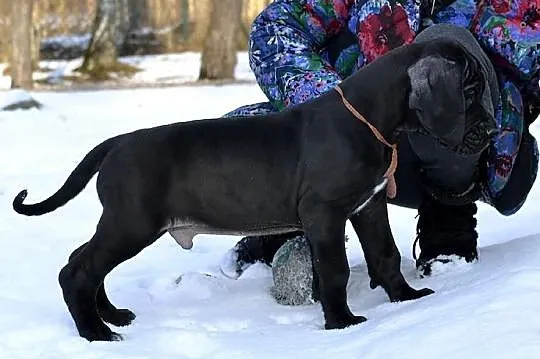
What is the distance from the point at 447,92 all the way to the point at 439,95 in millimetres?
22

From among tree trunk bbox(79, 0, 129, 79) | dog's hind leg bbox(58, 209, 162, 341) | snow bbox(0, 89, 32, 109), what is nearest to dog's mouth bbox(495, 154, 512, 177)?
dog's hind leg bbox(58, 209, 162, 341)

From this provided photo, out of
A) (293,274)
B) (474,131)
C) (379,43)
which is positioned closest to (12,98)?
(379,43)

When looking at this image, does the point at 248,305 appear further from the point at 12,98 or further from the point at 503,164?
the point at 12,98

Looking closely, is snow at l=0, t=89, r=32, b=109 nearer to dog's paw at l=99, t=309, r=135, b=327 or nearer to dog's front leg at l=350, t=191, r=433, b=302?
dog's paw at l=99, t=309, r=135, b=327

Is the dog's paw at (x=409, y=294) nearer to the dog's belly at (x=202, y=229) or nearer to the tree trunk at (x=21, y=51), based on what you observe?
the dog's belly at (x=202, y=229)

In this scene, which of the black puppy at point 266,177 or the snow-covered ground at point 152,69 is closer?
→ the black puppy at point 266,177

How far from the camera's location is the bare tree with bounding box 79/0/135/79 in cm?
1773

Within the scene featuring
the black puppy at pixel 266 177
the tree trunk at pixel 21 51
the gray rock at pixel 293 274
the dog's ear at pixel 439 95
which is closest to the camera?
the dog's ear at pixel 439 95

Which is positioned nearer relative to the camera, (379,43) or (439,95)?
(439,95)

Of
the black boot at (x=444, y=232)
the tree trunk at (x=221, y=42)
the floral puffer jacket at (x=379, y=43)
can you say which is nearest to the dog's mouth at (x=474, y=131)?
the floral puffer jacket at (x=379, y=43)

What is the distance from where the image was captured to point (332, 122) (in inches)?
103

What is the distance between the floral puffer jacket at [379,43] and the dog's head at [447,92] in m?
0.56

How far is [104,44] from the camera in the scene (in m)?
18.1

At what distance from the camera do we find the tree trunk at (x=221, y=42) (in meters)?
14.9
